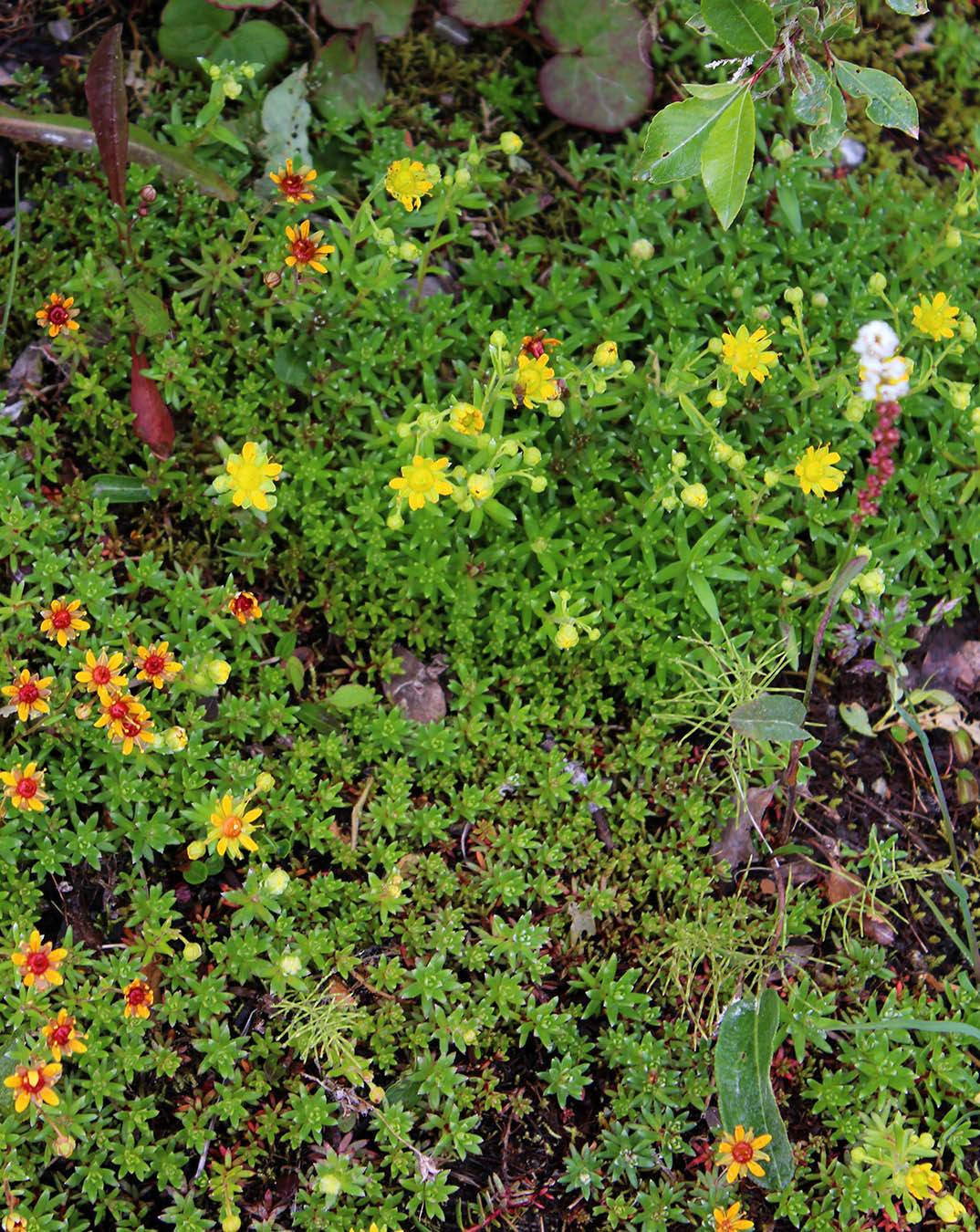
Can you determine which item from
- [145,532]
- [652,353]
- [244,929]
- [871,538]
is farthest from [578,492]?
[244,929]

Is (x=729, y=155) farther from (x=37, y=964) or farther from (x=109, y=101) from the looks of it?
(x=37, y=964)

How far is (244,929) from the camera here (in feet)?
9.14

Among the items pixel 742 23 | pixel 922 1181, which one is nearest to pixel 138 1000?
pixel 922 1181

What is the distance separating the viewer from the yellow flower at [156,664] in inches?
108

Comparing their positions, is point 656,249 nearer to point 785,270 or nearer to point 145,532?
point 785,270

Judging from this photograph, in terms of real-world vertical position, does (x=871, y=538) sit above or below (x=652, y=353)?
below

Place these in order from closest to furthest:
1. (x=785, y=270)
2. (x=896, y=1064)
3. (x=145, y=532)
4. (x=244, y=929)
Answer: (x=244, y=929)
(x=896, y=1064)
(x=145, y=532)
(x=785, y=270)

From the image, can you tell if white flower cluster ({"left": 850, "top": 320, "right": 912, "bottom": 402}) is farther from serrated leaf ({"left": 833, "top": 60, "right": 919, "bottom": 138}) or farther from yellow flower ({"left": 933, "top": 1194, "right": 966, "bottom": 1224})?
yellow flower ({"left": 933, "top": 1194, "right": 966, "bottom": 1224})

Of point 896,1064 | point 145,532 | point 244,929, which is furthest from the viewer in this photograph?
point 145,532

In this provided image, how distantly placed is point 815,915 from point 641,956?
57cm

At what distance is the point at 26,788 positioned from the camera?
8.39 ft

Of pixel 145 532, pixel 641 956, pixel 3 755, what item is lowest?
pixel 641 956

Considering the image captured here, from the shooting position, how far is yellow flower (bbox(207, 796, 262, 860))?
2623 millimetres

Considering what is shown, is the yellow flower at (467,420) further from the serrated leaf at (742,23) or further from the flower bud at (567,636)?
the serrated leaf at (742,23)
